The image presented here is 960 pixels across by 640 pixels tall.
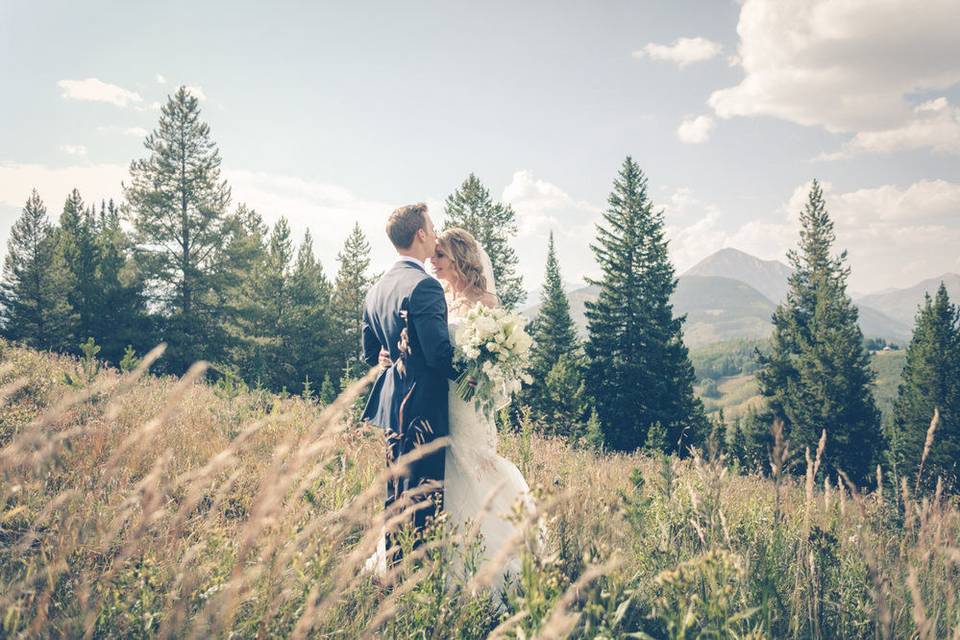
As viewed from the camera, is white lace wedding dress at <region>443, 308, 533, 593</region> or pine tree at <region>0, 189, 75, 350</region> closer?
white lace wedding dress at <region>443, 308, 533, 593</region>

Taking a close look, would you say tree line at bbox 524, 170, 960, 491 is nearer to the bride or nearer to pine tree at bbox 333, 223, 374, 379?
pine tree at bbox 333, 223, 374, 379

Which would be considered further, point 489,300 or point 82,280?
point 82,280

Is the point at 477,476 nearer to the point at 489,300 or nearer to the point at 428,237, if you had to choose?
the point at 489,300

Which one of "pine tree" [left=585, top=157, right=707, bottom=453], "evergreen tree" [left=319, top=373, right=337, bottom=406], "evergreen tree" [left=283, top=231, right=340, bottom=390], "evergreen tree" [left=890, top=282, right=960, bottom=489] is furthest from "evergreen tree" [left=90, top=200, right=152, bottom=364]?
"evergreen tree" [left=890, top=282, right=960, bottom=489]

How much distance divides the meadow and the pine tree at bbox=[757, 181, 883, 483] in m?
36.4

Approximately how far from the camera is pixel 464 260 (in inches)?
166

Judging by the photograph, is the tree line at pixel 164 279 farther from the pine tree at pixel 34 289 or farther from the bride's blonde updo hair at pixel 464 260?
the bride's blonde updo hair at pixel 464 260

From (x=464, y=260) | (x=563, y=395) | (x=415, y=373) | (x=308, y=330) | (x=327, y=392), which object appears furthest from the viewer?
(x=308, y=330)

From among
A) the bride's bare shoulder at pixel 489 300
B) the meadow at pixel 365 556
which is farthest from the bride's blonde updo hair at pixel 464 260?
the meadow at pixel 365 556

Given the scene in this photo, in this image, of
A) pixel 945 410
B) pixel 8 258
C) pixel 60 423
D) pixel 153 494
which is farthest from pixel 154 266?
pixel 945 410

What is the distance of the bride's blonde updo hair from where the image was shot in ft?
13.8

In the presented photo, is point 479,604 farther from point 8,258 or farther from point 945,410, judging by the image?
point 945,410

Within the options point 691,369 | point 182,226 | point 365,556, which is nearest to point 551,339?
point 691,369

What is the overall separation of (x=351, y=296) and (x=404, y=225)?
39.0 meters
